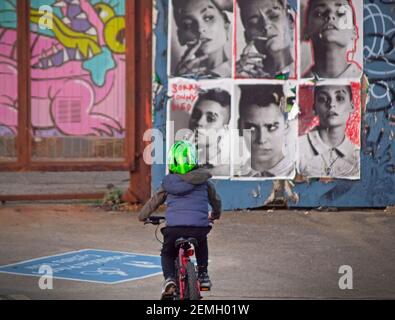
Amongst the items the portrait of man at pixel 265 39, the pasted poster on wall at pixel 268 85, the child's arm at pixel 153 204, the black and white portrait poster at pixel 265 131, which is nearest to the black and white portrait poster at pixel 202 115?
the pasted poster on wall at pixel 268 85

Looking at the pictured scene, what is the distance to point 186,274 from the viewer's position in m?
6.88

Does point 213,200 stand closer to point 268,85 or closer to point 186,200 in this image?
point 186,200

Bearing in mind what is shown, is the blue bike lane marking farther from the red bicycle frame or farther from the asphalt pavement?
the red bicycle frame

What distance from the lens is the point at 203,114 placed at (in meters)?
12.3

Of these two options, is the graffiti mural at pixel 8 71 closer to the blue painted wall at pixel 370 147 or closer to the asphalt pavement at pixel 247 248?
the asphalt pavement at pixel 247 248

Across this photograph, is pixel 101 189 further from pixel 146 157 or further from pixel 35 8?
pixel 35 8

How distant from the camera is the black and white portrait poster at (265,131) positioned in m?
12.4

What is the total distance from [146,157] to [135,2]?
2.17 m

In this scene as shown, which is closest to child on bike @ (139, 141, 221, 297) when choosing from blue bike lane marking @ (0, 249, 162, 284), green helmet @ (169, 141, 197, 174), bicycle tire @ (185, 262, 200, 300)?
green helmet @ (169, 141, 197, 174)

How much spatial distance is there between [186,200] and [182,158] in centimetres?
34

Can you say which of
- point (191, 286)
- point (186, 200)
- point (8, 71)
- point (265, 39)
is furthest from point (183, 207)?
point (8, 71)

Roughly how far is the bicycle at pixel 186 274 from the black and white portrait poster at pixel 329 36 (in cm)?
597
